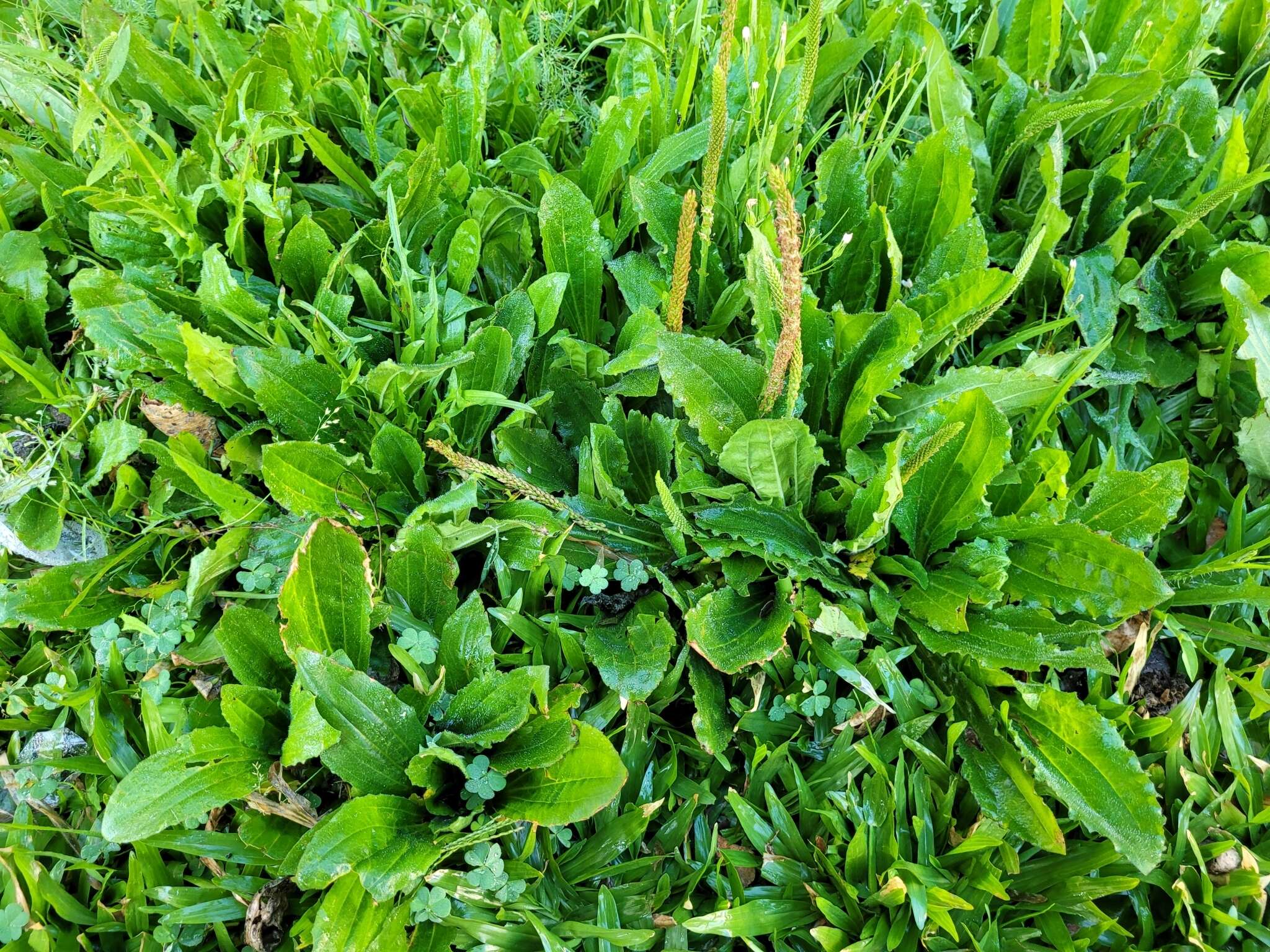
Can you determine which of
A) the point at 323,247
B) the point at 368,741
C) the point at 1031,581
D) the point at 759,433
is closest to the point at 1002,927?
the point at 1031,581

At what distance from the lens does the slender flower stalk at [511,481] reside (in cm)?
176

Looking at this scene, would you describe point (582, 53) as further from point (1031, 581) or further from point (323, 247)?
point (1031, 581)

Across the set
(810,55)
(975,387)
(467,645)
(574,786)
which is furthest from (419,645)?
(810,55)

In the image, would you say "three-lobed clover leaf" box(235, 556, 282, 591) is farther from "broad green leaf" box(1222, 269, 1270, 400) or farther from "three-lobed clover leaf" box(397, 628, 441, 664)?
"broad green leaf" box(1222, 269, 1270, 400)

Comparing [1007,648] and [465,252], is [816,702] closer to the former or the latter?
[1007,648]

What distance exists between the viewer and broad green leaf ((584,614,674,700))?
1.74 m

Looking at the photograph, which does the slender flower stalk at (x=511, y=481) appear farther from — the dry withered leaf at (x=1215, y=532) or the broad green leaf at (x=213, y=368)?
the dry withered leaf at (x=1215, y=532)

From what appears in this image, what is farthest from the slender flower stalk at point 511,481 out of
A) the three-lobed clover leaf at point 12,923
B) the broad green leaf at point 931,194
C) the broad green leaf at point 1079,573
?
the three-lobed clover leaf at point 12,923

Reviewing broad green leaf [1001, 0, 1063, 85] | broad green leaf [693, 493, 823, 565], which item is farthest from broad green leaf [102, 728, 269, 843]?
broad green leaf [1001, 0, 1063, 85]

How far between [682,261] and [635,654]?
78 cm

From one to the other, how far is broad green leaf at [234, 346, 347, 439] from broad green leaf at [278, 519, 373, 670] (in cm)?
32

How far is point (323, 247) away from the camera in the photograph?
2160 mm

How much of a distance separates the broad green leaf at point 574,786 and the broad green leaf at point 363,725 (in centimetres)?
22

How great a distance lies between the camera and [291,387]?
6.37 feet
